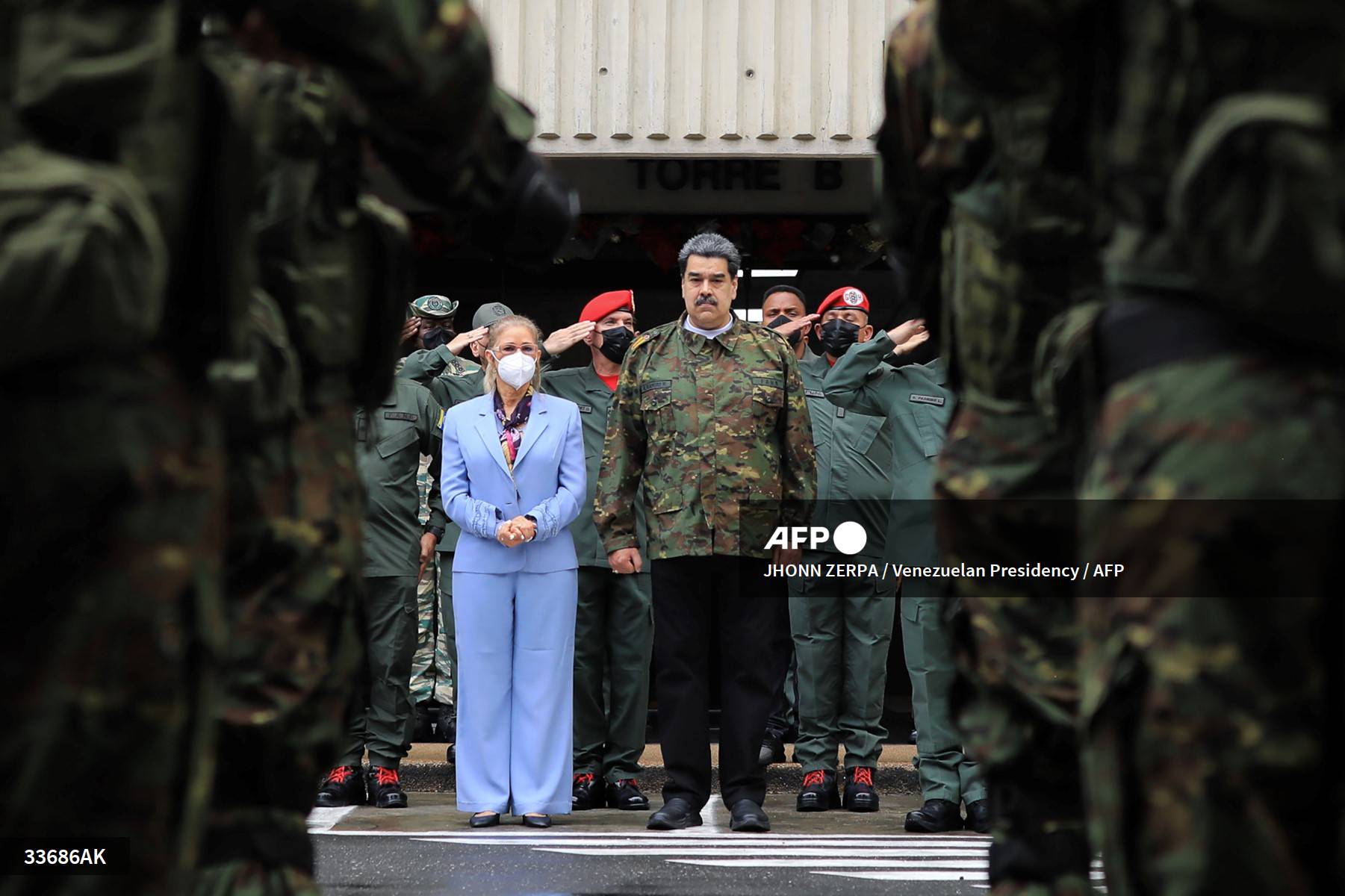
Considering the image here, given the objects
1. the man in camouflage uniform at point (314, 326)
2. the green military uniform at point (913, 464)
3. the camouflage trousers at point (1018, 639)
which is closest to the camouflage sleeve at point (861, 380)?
the green military uniform at point (913, 464)

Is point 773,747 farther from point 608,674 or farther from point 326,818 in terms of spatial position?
point 326,818

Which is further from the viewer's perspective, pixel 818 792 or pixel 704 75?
pixel 704 75

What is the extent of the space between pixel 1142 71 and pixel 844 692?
18.8 feet

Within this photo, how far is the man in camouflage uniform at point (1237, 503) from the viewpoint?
196 cm

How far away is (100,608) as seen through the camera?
195cm

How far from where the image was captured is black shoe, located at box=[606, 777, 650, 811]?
7.59 m

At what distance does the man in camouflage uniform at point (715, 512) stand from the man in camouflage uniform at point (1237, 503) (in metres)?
4.80

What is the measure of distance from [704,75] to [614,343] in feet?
7.65

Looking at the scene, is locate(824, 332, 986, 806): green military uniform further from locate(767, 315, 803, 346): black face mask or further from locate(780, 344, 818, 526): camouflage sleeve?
locate(767, 315, 803, 346): black face mask

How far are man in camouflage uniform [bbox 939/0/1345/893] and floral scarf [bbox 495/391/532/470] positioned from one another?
5.35 metres

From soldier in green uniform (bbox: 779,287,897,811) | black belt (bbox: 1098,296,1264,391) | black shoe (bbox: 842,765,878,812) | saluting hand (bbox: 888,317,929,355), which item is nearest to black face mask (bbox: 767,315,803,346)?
soldier in green uniform (bbox: 779,287,897,811)

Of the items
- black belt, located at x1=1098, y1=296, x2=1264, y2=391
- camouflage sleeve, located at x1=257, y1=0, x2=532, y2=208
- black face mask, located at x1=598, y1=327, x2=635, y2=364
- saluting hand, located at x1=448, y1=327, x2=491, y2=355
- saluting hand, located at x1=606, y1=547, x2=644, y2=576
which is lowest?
saluting hand, located at x1=606, y1=547, x2=644, y2=576

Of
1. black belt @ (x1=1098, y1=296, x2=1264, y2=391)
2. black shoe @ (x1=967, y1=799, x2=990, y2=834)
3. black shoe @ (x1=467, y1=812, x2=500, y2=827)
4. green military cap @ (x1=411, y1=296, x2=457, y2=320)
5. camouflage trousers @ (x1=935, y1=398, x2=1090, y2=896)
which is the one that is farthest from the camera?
green military cap @ (x1=411, y1=296, x2=457, y2=320)

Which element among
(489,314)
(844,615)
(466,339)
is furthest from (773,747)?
(489,314)
